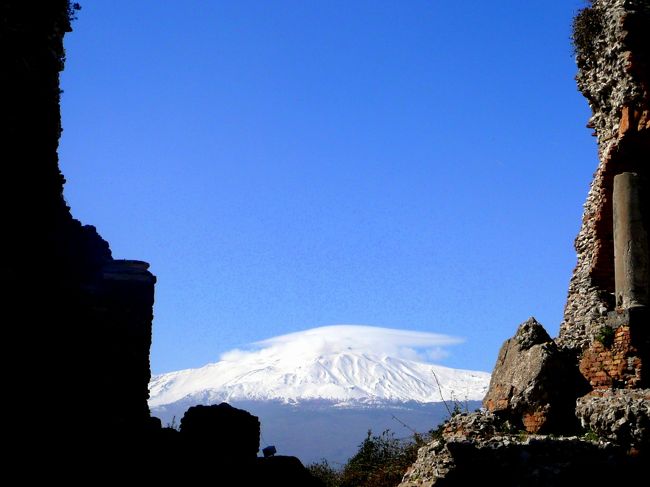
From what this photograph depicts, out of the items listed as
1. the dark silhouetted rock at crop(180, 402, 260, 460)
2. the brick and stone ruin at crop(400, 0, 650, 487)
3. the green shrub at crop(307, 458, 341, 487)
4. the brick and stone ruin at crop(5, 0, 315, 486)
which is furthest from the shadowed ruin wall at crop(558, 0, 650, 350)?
the brick and stone ruin at crop(5, 0, 315, 486)

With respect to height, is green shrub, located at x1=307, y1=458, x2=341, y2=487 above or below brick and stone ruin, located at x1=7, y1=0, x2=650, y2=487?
below

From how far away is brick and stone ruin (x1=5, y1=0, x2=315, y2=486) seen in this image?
36.1 feet

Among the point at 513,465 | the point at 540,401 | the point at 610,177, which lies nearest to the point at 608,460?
the point at 513,465

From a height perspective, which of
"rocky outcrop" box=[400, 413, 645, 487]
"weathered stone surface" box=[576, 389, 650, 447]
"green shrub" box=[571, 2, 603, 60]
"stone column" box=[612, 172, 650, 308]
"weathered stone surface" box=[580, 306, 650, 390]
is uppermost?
"green shrub" box=[571, 2, 603, 60]

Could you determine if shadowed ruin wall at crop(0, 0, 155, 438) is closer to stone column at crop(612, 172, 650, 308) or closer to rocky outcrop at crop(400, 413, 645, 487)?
rocky outcrop at crop(400, 413, 645, 487)

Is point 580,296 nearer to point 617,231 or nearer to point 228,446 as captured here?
point 617,231

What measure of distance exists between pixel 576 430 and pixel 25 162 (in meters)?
10.6

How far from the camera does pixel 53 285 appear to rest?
40.2 feet

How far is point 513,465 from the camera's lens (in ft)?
46.8

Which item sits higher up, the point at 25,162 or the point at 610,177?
the point at 610,177

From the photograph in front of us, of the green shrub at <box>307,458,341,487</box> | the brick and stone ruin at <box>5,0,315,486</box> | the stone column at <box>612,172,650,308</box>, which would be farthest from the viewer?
the green shrub at <box>307,458,341,487</box>

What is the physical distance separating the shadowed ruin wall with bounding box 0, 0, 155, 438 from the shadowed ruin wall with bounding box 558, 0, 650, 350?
30.0 ft

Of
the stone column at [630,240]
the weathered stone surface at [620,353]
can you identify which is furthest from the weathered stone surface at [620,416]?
the stone column at [630,240]

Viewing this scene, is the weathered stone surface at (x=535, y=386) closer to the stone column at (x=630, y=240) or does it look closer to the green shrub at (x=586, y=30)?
the stone column at (x=630, y=240)
